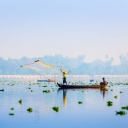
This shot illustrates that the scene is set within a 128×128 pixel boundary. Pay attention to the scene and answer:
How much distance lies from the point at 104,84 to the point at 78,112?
55.7 meters

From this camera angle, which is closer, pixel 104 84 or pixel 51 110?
pixel 51 110

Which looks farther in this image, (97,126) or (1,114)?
(1,114)

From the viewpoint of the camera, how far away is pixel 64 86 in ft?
331

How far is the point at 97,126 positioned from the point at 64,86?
63.9m

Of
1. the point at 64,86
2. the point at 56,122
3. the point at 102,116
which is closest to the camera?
the point at 56,122

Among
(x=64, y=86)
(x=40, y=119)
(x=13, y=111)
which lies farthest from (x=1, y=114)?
A: (x=64, y=86)

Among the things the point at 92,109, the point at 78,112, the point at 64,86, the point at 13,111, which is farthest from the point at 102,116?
the point at 64,86

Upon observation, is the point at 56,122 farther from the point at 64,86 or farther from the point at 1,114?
the point at 64,86

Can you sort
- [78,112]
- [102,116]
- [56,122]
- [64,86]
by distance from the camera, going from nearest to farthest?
1. [56,122]
2. [102,116]
3. [78,112]
4. [64,86]

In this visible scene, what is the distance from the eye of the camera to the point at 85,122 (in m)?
39.7

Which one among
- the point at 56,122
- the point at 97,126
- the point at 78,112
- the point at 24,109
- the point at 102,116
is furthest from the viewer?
the point at 24,109

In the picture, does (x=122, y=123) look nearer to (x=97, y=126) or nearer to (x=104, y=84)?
(x=97, y=126)

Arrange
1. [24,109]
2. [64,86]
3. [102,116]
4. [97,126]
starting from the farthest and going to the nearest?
1. [64,86]
2. [24,109]
3. [102,116]
4. [97,126]

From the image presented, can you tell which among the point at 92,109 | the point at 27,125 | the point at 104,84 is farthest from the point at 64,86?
the point at 27,125
